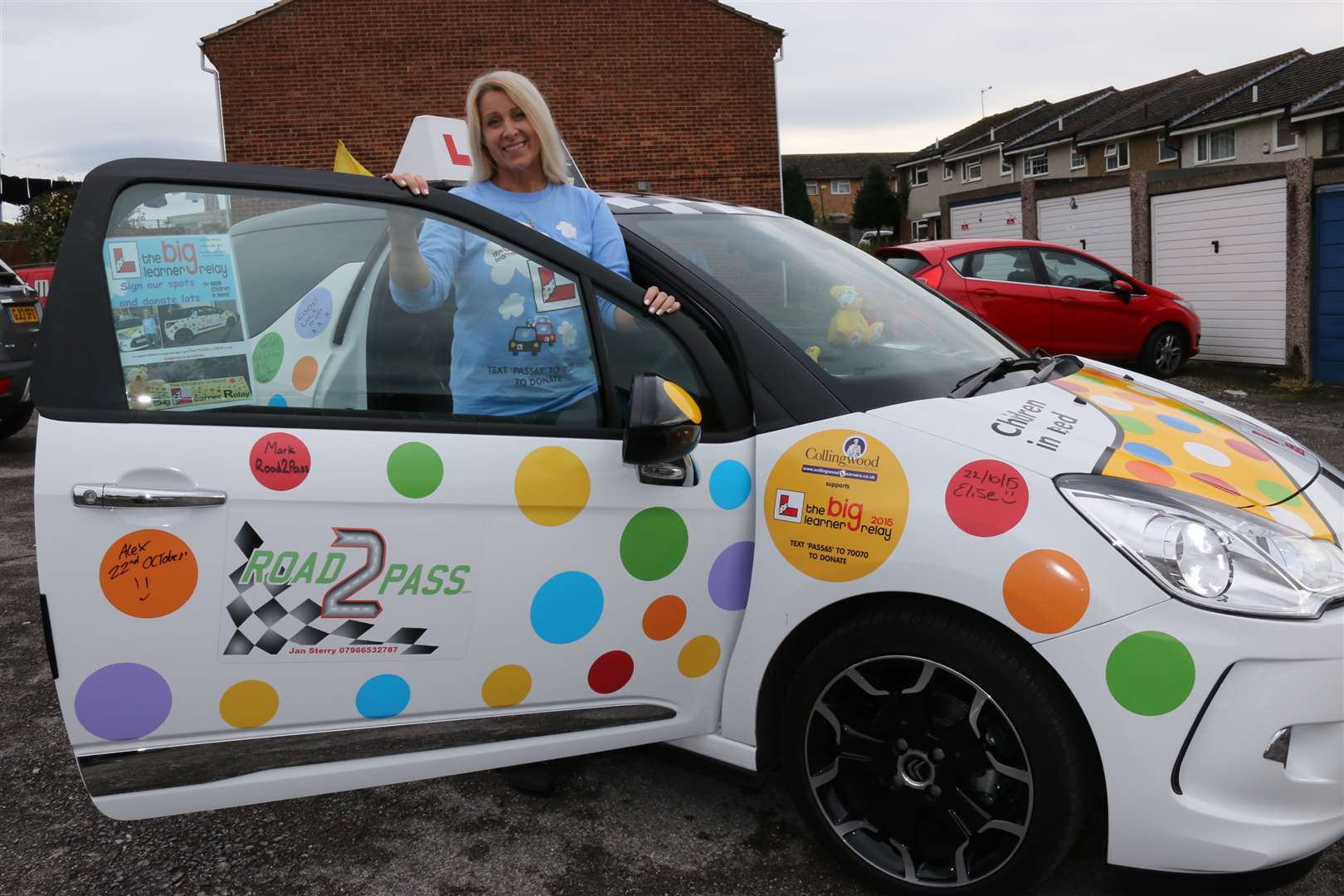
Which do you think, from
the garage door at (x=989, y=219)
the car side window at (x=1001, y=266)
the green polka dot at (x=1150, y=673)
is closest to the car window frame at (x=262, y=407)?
the green polka dot at (x=1150, y=673)

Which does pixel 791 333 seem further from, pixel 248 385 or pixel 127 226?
pixel 127 226

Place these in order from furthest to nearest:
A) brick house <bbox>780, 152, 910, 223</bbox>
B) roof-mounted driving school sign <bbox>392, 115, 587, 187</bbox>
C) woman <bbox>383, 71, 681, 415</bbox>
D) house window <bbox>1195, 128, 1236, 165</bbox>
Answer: brick house <bbox>780, 152, 910, 223</bbox> → house window <bbox>1195, 128, 1236, 165</bbox> → roof-mounted driving school sign <bbox>392, 115, 587, 187</bbox> → woman <bbox>383, 71, 681, 415</bbox>

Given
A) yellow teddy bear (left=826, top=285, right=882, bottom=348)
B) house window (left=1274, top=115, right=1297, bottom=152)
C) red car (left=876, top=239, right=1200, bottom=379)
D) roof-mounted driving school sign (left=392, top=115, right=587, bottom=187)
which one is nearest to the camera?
yellow teddy bear (left=826, top=285, right=882, bottom=348)

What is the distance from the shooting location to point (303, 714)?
226cm

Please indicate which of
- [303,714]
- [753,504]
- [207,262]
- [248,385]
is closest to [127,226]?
[207,262]

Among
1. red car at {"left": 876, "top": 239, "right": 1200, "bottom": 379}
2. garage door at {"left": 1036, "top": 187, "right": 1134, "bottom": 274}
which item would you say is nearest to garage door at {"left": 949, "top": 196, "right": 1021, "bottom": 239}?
garage door at {"left": 1036, "top": 187, "right": 1134, "bottom": 274}

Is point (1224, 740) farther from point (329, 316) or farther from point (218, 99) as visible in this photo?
point (218, 99)

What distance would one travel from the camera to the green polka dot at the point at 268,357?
227cm

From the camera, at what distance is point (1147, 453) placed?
2.17m

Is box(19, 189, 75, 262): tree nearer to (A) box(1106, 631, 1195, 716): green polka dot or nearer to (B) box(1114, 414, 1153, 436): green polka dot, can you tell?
(B) box(1114, 414, 1153, 436): green polka dot

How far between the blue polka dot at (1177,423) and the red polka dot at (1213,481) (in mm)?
287

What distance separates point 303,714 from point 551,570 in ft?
2.08

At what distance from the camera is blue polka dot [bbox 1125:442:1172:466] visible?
2145 millimetres

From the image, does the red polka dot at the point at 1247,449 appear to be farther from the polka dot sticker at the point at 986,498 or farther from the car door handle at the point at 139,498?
the car door handle at the point at 139,498
